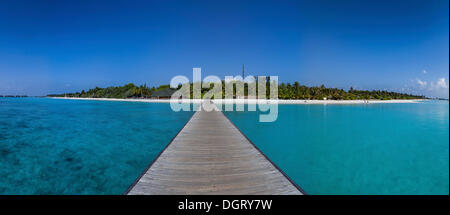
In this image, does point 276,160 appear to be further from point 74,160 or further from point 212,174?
point 74,160

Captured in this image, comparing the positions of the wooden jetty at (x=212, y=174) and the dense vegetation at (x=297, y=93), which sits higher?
the dense vegetation at (x=297, y=93)

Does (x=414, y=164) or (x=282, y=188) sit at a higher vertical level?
(x=282, y=188)

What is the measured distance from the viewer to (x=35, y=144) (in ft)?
29.5

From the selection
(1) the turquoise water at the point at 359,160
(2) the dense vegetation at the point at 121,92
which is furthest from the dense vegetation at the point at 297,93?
(1) the turquoise water at the point at 359,160

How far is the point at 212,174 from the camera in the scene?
131 inches

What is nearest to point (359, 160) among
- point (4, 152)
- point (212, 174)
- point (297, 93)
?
point (212, 174)

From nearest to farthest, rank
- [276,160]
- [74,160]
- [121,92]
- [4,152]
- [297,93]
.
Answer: [74,160]
[276,160]
[4,152]
[297,93]
[121,92]

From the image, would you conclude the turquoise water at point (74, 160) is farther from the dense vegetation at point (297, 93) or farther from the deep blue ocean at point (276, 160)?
the dense vegetation at point (297, 93)

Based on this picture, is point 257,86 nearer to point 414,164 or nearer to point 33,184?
point 414,164

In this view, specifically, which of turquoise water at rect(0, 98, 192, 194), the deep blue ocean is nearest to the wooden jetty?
the deep blue ocean

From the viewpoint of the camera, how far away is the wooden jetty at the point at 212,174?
9.12ft

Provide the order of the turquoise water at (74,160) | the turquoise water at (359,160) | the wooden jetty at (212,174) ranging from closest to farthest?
the wooden jetty at (212,174) < the turquoise water at (74,160) < the turquoise water at (359,160)

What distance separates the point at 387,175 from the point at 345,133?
6235 mm
